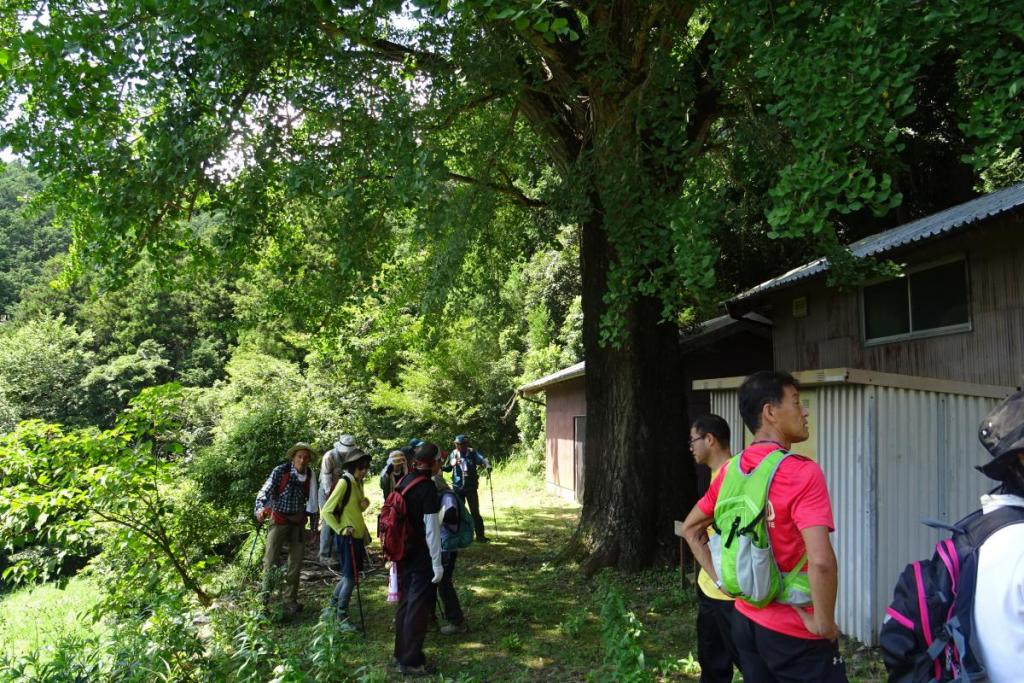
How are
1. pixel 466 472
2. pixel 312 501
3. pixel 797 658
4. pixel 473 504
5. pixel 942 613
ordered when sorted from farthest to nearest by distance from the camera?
1. pixel 473 504
2. pixel 466 472
3. pixel 312 501
4. pixel 797 658
5. pixel 942 613

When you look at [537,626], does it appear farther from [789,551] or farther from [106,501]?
[789,551]

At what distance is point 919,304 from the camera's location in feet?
29.8

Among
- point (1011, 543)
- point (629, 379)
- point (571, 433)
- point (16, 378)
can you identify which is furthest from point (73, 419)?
point (1011, 543)

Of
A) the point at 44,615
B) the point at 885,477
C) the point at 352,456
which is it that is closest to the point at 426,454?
the point at 352,456

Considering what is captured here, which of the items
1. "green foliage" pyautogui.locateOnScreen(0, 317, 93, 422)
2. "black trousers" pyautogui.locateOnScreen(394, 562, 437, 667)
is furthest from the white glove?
"green foliage" pyautogui.locateOnScreen(0, 317, 93, 422)

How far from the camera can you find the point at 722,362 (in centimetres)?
1402

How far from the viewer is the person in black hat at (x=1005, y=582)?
1.85m

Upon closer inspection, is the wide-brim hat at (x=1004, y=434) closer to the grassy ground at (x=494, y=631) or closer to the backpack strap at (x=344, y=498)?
the grassy ground at (x=494, y=631)

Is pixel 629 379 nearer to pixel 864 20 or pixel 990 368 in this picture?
pixel 990 368

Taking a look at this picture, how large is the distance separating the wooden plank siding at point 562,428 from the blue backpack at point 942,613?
15.3 metres

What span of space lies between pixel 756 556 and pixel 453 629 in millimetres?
5316

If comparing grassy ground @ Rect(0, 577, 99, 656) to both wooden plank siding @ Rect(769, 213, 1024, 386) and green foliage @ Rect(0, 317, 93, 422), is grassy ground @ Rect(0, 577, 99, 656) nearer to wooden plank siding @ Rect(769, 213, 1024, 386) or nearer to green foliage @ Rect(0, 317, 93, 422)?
wooden plank siding @ Rect(769, 213, 1024, 386)

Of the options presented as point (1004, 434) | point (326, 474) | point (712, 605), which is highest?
point (1004, 434)

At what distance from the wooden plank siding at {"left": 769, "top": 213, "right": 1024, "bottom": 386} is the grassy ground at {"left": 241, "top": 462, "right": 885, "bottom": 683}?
3.81 metres
